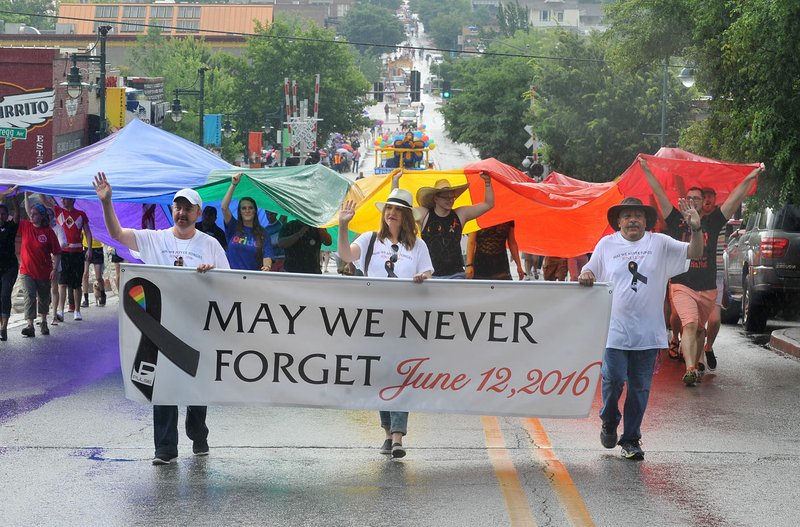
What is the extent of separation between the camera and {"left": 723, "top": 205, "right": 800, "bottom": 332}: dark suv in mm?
17094

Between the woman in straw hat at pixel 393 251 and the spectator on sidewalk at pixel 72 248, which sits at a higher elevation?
the woman in straw hat at pixel 393 251

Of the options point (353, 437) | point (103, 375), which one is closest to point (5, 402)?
point (103, 375)

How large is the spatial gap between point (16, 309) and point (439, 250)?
12164 millimetres

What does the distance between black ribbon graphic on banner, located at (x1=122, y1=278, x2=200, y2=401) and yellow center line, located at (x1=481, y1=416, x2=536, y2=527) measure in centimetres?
207

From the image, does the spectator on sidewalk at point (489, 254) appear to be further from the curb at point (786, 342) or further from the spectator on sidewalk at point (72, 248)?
the spectator on sidewalk at point (72, 248)

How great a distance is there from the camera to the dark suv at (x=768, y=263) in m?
17.1

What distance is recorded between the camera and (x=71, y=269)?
1764 centimetres

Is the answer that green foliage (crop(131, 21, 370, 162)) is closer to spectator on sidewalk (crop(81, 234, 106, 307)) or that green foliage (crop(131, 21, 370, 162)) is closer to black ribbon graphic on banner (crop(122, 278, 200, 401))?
spectator on sidewalk (crop(81, 234, 106, 307))

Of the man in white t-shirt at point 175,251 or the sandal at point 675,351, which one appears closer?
the man in white t-shirt at point 175,251

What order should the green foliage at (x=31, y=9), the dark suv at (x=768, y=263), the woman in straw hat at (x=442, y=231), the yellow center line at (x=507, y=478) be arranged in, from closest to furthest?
the yellow center line at (x=507, y=478), the woman in straw hat at (x=442, y=231), the dark suv at (x=768, y=263), the green foliage at (x=31, y=9)

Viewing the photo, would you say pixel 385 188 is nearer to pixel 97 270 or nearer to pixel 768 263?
pixel 768 263

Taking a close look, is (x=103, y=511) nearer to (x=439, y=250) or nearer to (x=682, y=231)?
(x=439, y=250)

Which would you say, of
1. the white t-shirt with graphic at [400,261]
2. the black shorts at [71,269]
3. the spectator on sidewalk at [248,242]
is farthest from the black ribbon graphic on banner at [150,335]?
the black shorts at [71,269]

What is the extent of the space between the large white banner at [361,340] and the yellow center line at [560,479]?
0.36m
